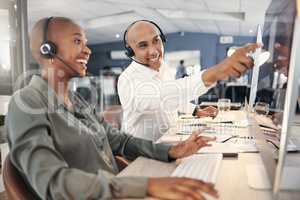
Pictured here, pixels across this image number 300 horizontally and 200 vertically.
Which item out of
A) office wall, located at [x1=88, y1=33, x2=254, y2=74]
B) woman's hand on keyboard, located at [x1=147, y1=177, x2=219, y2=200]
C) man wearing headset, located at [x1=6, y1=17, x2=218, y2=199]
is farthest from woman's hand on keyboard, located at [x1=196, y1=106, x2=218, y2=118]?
office wall, located at [x1=88, y1=33, x2=254, y2=74]

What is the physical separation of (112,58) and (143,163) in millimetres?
9265

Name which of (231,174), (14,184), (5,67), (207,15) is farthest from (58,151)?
(207,15)

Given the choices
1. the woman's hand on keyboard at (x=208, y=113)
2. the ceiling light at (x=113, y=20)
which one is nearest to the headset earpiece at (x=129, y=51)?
the woman's hand on keyboard at (x=208, y=113)

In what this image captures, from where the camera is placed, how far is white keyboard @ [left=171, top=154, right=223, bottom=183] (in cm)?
84

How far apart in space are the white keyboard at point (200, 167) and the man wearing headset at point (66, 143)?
44 mm

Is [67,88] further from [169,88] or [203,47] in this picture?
[203,47]

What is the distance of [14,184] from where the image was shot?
0.82m

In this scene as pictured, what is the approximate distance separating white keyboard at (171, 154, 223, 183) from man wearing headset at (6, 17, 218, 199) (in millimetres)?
44

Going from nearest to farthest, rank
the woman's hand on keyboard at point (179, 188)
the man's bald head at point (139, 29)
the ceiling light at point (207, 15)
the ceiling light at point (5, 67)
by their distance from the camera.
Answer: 1. the woman's hand on keyboard at point (179, 188)
2. the man's bald head at point (139, 29)
3. the ceiling light at point (5, 67)
4. the ceiling light at point (207, 15)

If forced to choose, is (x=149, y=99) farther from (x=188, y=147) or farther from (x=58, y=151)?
(x=58, y=151)

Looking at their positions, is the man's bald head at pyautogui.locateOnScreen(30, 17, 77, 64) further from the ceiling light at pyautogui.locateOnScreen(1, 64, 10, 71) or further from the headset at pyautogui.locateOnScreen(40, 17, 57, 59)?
the ceiling light at pyautogui.locateOnScreen(1, 64, 10, 71)

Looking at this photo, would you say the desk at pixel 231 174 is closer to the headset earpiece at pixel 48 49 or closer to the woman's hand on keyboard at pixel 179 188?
the woman's hand on keyboard at pixel 179 188

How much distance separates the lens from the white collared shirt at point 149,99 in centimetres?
145

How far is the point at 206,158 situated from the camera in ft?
3.38
